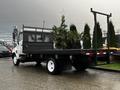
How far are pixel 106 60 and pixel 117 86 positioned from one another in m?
3.09

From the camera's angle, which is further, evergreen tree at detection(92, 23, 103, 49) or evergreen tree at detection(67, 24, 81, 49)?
evergreen tree at detection(67, 24, 81, 49)

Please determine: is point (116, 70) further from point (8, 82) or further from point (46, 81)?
point (8, 82)

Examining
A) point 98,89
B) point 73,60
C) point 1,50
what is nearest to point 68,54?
point 73,60

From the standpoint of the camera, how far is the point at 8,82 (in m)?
10.8

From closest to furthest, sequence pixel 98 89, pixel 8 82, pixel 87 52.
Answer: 1. pixel 98 89
2. pixel 8 82
3. pixel 87 52

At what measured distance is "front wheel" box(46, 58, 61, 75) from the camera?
12.9 meters

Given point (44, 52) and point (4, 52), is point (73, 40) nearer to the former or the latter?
point (4, 52)

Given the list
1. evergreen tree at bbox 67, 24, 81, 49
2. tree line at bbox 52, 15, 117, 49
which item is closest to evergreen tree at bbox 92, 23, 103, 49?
tree line at bbox 52, 15, 117, 49

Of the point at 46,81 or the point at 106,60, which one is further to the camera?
the point at 106,60

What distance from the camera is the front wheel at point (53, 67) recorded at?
12922mm

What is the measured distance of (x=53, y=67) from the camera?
13.0m

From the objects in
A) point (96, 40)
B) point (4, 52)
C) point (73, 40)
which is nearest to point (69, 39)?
point (73, 40)

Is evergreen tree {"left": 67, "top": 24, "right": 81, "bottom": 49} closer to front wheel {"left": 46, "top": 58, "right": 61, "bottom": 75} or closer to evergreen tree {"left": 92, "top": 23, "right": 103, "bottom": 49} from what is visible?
evergreen tree {"left": 92, "top": 23, "right": 103, "bottom": 49}

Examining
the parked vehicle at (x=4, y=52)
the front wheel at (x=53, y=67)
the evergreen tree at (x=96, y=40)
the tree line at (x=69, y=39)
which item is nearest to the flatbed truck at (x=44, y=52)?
the front wheel at (x=53, y=67)
